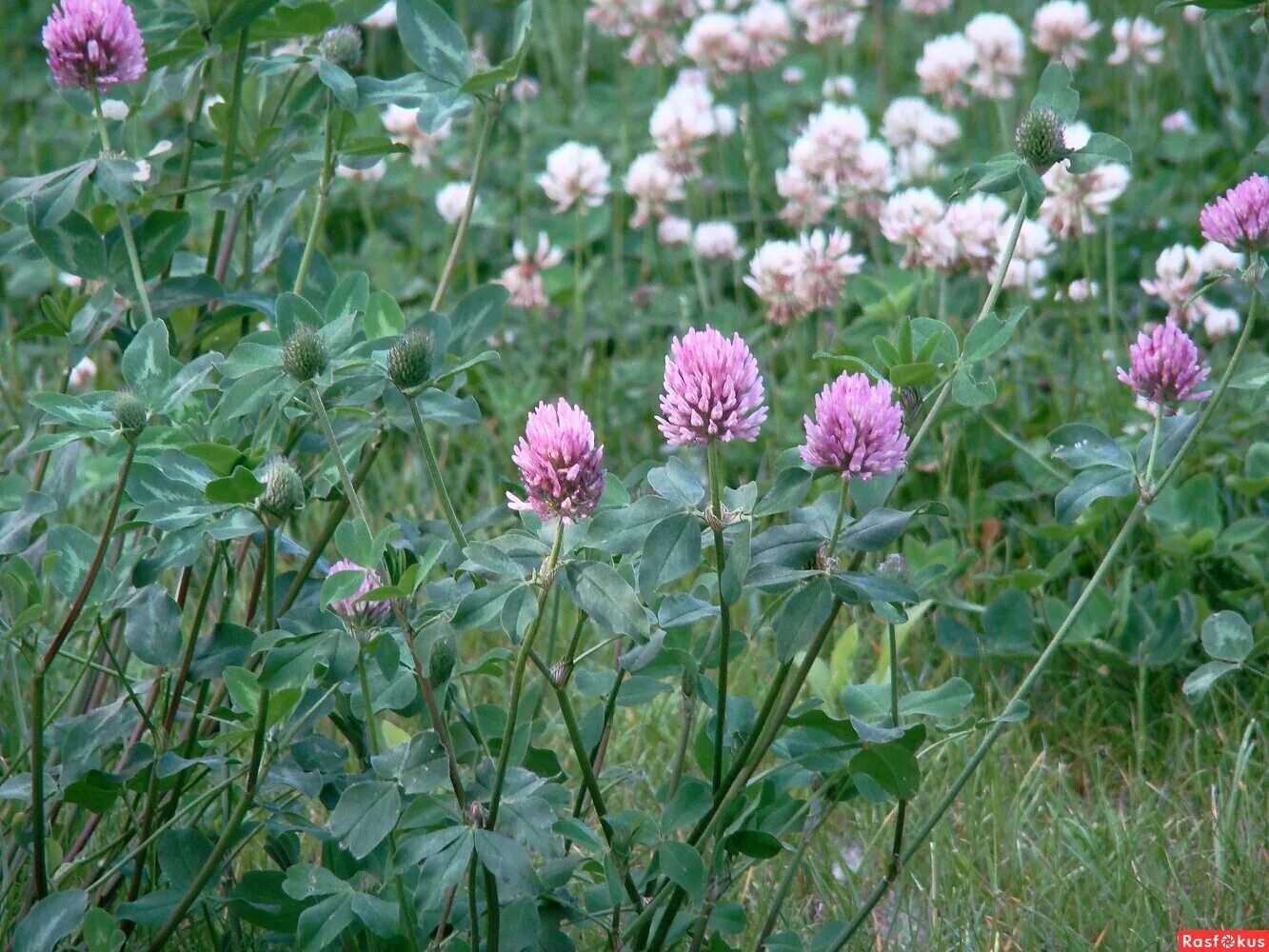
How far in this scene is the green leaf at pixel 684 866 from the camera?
4.18 ft

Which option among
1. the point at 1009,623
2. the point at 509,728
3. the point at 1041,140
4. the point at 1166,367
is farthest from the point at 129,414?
the point at 1009,623

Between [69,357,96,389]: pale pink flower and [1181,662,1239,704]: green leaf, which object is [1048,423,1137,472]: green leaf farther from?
[69,357,96,389]: pale pink flower

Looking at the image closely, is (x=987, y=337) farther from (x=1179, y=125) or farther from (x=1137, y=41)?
(x=1179, y=125)

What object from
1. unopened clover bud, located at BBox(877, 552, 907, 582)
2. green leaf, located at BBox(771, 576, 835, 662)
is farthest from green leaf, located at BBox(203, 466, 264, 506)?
unopened clover bud, located at BBox(877, 552, 907, 582)

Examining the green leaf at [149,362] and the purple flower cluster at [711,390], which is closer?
the purple flower cluster at [711,390]

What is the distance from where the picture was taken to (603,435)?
3.02 meters

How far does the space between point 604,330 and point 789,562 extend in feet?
7.20

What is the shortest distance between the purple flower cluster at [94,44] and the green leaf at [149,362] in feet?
1.00

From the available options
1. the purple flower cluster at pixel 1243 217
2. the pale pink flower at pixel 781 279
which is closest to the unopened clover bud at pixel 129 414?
the purple flower cluster at pixel 1243 217

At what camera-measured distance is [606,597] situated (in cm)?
121

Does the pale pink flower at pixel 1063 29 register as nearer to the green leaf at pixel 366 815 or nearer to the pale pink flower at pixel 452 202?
the pale pink flower at pixel 452 202

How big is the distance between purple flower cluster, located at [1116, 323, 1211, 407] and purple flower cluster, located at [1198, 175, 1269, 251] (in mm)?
115

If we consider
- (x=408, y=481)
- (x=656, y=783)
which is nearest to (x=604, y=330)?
(x=408, y=481)

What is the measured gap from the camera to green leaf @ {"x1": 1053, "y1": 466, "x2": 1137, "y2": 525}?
1524 millimetres
